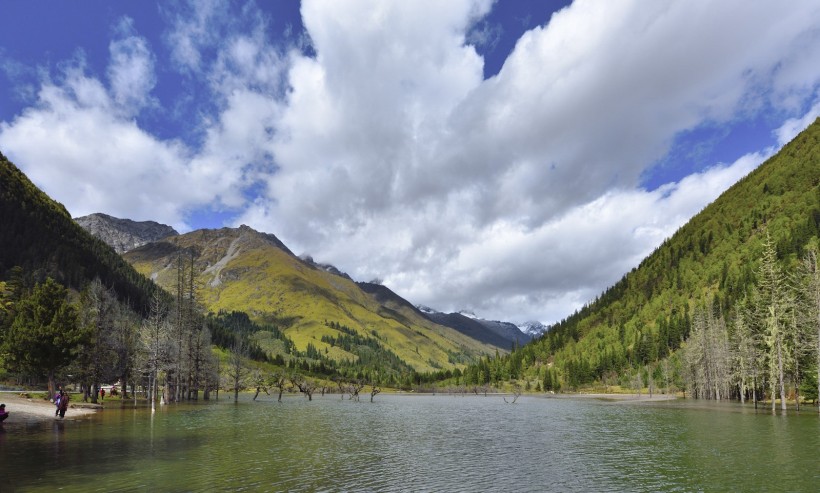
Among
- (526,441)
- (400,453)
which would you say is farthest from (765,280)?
(400,453)

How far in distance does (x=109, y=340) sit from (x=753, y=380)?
145501 millimetres

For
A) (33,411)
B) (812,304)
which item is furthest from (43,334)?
(812,304)

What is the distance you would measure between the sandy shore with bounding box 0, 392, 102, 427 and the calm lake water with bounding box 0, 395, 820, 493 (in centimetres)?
557

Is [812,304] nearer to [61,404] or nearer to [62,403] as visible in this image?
[62,403]

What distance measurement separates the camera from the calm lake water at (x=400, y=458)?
102ft

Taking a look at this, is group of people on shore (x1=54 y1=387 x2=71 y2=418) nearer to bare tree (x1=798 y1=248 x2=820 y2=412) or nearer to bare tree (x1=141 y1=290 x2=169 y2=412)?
bare tree (x1=141 y1=290 x2=169 y2=412)

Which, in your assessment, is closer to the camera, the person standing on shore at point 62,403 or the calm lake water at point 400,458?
the calm lake water at point 400,458

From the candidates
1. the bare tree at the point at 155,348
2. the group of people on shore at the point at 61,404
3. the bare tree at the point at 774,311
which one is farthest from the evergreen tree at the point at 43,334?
the bare tree at the point at 774,311

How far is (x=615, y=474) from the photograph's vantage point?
118ft

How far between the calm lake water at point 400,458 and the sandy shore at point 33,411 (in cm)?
557

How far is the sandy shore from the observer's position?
6260cm

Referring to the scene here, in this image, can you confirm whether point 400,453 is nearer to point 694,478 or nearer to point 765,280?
point 694,478

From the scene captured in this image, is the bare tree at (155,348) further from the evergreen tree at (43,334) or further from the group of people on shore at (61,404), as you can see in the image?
the group of people on shore at (61,404)

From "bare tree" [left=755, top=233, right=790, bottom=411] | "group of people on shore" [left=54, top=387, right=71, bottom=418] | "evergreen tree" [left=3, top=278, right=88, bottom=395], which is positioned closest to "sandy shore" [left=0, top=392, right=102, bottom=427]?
"group of people on shore" [left=54, top=387, right=71, bottom=418]
